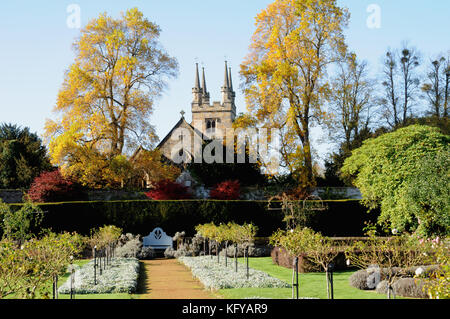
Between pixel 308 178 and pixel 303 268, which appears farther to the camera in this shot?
pixel 308 178

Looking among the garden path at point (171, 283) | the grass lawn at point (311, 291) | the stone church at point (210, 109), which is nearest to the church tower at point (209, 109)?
the stone church at point (210, 109)

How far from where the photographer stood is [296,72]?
2630 cm

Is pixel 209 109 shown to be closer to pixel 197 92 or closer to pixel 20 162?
pixel 197 92

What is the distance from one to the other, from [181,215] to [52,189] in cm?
632

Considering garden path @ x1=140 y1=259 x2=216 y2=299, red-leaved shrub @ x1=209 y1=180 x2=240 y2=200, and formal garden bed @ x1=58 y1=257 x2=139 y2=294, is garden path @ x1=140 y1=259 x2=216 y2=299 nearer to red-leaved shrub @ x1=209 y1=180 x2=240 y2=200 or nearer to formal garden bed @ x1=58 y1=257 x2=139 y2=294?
formal garden bed @ x1=58 y1=257 x2=139 y2=294

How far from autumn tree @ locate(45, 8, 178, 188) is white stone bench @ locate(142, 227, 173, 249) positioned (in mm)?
5663

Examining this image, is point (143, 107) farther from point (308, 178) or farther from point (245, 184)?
point (308, 178)

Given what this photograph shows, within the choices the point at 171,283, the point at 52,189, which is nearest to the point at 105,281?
the point at 171,283

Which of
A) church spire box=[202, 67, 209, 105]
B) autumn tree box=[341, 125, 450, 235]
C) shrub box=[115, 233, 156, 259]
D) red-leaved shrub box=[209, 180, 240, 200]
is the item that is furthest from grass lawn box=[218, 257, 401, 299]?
church spire box=[202, 67, 209, 105]

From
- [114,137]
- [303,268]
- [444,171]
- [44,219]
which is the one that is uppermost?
[114,137]

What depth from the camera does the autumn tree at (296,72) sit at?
26.4 metres
